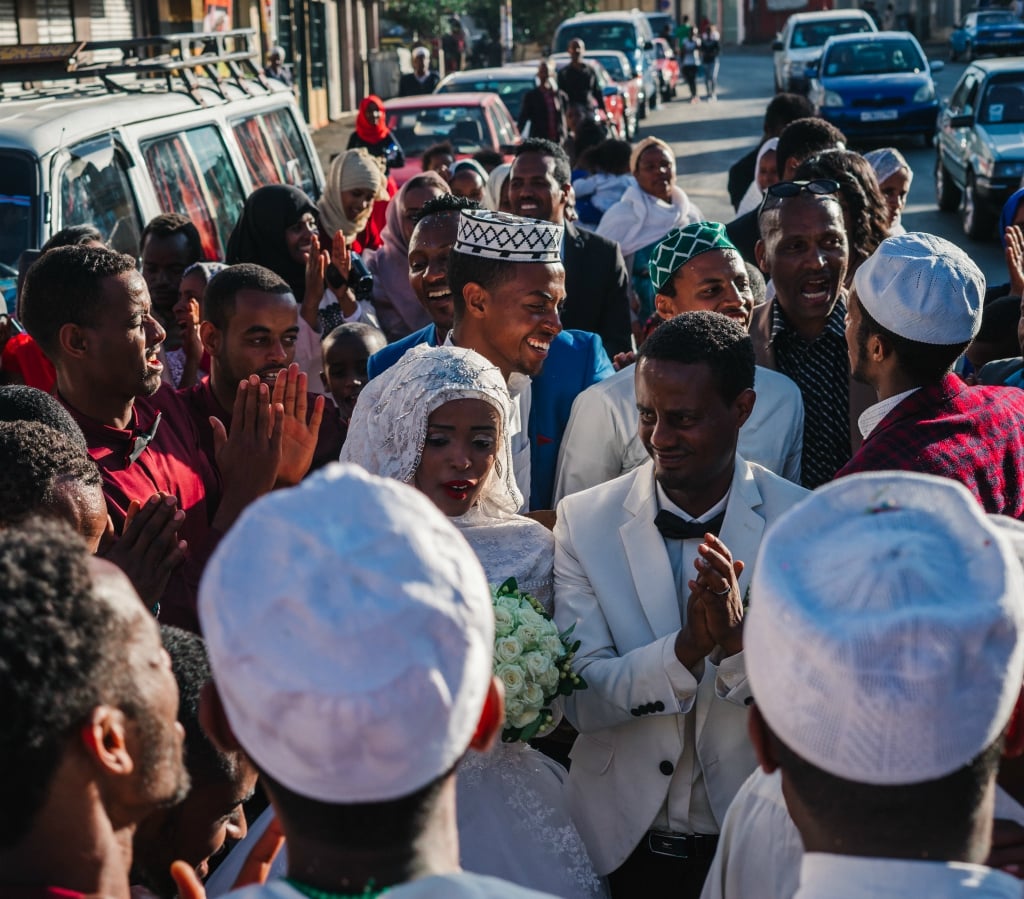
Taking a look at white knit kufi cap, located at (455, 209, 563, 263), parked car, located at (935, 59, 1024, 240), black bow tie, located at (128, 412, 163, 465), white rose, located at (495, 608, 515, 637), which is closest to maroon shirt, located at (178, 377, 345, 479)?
black bow tie, located at (128, 412, 163, 465)

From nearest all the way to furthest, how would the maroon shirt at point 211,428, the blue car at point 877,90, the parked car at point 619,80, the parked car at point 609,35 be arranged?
the maroon shirt at point 211,428 → the blue car at point 877,90 → the parked car at point 619,80 → the parked car at point 609,35

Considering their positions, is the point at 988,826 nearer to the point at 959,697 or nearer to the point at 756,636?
the point at 959,697

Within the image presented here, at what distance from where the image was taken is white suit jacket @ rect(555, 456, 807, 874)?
3258mm

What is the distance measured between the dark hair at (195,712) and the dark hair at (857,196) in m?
4.07

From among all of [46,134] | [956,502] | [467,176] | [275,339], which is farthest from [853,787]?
[467,176]

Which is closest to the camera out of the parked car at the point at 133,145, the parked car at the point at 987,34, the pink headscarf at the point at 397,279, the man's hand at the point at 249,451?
the man's hand at the point at 249,451

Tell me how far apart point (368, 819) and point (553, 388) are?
3.17 m

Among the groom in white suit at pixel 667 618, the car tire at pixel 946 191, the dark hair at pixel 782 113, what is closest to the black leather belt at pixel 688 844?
the groom in white suit at pixel 667 618

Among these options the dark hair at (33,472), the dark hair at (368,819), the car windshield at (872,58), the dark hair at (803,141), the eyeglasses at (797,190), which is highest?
the car windshield at (872,58)

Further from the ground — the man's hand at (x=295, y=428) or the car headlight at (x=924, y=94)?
the car headlight at (x=924, y=94)

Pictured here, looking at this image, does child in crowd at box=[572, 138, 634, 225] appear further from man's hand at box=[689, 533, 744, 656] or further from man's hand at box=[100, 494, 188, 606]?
man's hand at box=[689, 533, 744, 656]

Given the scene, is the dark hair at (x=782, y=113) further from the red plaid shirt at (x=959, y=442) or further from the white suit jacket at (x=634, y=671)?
the white suit jacket at (x=634, y=671)

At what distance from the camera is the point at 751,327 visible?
5.18 meters

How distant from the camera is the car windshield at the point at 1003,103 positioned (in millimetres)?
16344
